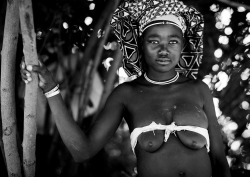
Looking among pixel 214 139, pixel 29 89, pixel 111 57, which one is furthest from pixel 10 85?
pixel 111 57

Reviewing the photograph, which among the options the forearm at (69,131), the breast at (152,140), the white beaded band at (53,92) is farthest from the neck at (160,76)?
the white beaded band at (53,92)

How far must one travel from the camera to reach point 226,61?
3.86 m

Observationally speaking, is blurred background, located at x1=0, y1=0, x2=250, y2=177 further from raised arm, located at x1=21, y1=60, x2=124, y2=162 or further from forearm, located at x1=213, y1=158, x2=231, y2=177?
forearm, located at x1=213, y1=158, x2=231, y2=177

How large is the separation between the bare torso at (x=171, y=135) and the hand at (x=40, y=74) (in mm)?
656

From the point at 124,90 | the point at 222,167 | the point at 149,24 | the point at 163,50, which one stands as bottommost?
the point at 222,167

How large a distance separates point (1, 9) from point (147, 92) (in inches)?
48.9

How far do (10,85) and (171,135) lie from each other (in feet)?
3.62

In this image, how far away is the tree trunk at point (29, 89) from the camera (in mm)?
2117

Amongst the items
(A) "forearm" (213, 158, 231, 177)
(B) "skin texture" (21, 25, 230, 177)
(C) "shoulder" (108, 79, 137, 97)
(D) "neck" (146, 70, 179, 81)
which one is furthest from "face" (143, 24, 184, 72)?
(A) "forearm" (213, 158, 231, 177)

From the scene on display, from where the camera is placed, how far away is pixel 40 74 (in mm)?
2234

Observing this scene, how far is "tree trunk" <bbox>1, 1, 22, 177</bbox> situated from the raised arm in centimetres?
20

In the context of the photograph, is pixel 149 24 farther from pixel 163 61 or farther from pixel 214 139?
pixel 214 139

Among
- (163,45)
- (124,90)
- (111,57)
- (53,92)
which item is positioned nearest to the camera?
(53,92)

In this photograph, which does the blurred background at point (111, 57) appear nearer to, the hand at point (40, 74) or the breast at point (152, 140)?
the hand at point (40, 74)
